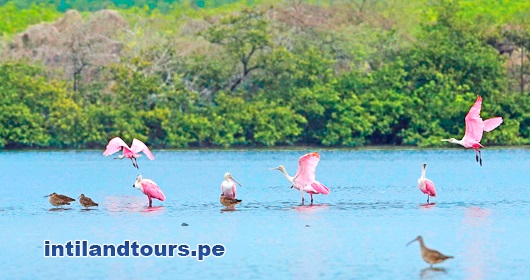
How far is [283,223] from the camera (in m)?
23.4

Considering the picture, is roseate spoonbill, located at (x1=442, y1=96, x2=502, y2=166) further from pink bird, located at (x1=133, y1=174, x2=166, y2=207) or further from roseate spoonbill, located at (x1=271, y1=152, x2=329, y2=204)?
pink bird, located at (x1=133, y1=174, x2=166, y2=207)

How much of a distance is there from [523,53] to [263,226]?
3806 cm

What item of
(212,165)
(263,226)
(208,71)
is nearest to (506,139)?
(208,71)

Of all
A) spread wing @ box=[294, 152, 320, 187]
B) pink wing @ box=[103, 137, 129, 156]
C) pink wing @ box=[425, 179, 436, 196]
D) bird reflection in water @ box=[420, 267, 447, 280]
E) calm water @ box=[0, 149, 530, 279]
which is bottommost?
calm water @ box=[0, 149, 530, 279]

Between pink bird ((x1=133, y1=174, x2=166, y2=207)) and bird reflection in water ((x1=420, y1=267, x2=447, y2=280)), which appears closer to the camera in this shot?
bird reflection in water ((x1=420, y1=267, x2=447, y2=280))

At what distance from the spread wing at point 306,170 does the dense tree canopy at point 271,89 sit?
26879mm

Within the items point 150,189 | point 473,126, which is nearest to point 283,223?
point 150,189

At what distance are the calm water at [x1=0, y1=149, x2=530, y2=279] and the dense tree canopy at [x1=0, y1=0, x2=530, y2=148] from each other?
42.5 feet

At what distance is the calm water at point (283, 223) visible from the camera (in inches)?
718

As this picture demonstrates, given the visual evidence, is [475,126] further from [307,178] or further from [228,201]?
[228,201]

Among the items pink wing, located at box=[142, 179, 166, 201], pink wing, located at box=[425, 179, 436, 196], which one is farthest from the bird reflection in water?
pink wing, located at box=[142, 179, 166, 201]

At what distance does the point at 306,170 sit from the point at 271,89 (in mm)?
29282

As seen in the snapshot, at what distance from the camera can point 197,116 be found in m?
54.7

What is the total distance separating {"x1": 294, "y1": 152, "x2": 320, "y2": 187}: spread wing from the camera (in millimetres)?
26172
